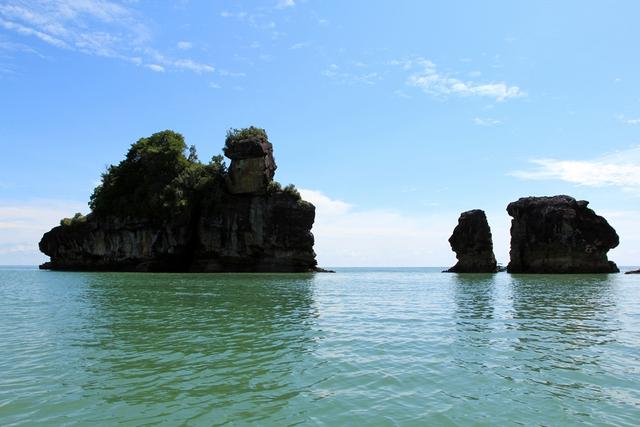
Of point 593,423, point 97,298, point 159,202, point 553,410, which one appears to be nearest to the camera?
point 593,423

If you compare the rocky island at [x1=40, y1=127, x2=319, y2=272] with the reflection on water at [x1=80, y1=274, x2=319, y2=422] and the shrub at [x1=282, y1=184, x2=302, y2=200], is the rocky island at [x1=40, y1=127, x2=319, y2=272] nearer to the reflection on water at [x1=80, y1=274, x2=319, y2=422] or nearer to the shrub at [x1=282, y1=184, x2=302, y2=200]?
the shrub at [x1=282, y1=184, x2=302, y2=200]

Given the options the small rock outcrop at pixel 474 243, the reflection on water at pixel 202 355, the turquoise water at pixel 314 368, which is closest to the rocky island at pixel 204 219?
the small rock outcrop at pixel 474 243

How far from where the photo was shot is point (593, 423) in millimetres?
7719

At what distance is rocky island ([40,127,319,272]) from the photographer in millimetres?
76125

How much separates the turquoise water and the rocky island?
5501 cm

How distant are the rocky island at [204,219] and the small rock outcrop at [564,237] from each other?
121ft

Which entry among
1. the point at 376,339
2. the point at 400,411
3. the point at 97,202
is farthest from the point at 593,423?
the point at 97,202

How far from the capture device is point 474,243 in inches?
3314

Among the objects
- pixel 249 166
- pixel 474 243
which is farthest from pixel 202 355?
pixel 474 243

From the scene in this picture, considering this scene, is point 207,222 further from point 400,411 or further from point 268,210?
point 400,411

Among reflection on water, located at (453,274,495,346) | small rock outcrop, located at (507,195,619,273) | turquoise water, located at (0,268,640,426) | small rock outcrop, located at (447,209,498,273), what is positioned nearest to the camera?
turquoise water, located at (0,268,640,426)

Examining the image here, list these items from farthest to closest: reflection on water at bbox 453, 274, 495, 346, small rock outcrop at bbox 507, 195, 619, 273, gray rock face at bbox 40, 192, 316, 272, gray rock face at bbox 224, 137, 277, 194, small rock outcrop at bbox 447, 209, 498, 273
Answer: small rock outcrop at bbox 447, 209, 498, 273 < gray rock face at bbox 40, 192, 316, 272 < gray rock face at bbox 224, 137, 277, 194 < small rock outcrop at bbox 507, 195, 619, 273 < reflection on water at bbox 453, 274, 495, 346

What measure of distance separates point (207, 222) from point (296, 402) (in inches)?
2793

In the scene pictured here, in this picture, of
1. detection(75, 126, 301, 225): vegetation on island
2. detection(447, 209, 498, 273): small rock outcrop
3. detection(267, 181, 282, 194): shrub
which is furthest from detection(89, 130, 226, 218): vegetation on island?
detection(447, 209, 498, 273): small rock outcrop
